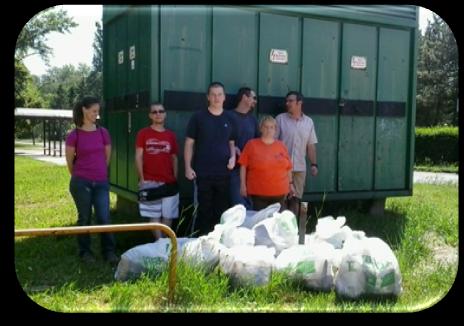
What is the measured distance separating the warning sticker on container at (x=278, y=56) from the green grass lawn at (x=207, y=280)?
2015mm

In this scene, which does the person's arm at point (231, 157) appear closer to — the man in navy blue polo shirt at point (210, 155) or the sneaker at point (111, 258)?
the man in navy blue polo shirt at point (210, 155)

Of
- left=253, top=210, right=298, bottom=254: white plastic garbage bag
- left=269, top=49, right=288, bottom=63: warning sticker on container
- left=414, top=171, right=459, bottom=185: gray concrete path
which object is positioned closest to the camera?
left=253, top=210, right=298, bottom=254: white plastic garbage bag

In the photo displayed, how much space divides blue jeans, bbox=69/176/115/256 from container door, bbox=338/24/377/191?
9.57 ft

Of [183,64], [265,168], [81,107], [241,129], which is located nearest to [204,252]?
[265,168]

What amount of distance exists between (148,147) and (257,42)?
169 centimetres

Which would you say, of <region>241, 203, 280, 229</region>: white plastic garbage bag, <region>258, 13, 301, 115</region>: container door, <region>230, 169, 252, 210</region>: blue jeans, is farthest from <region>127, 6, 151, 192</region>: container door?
<region>241, 203, 280, 229</region>: white plastic garbage bag

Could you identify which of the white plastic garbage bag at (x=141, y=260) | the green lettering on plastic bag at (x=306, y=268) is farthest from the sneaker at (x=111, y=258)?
the green lettering on plastic bag at (x=306, y=268)

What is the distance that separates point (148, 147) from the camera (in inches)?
181

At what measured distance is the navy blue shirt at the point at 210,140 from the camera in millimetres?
4484

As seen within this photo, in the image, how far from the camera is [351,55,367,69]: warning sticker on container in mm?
6102

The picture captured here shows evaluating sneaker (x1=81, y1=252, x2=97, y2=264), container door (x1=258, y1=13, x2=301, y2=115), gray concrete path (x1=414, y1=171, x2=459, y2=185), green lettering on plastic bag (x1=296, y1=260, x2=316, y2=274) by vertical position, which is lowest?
sneaker (x1=81, y1=252, x2=97, y2=264)

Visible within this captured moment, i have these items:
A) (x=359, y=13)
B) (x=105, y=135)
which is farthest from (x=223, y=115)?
(x=359, y=13)

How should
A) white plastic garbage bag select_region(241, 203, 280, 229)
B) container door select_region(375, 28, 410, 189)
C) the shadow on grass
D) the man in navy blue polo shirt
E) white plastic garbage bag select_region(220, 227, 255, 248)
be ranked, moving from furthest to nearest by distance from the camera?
container door select_region(375, 28, 410, 189) < the shadow on grass < the man in navy blue polo shirt < white plastic garbage bag select_region(241, 203, 280, 229) < white plastic garbage bag select_region(220, 227, 255, 248)

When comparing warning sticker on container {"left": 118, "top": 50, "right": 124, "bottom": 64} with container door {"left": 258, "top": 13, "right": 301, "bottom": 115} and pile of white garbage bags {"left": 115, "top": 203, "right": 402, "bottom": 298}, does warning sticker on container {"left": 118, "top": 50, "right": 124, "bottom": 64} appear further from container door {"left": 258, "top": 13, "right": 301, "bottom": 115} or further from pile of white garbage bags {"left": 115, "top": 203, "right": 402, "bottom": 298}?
pile of white garbage bags {"left": 115, "top": 203, "right": 402, "bottom": 298}
